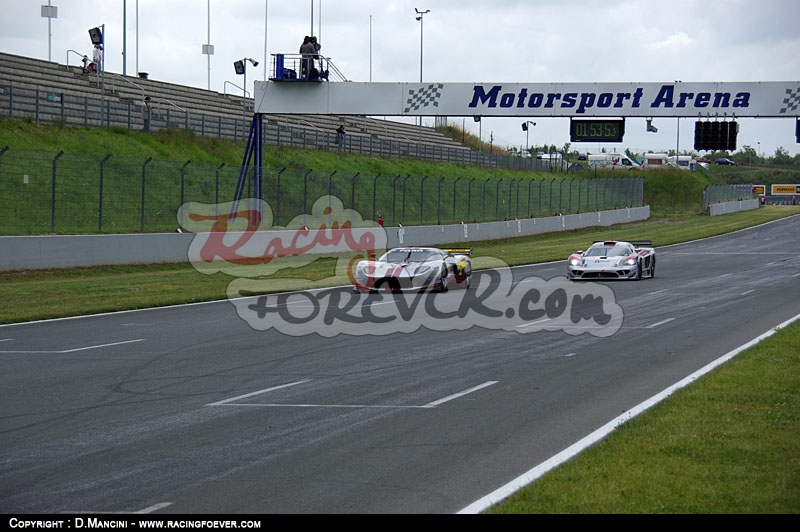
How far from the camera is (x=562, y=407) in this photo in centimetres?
999

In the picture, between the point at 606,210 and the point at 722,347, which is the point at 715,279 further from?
the point at 606,210

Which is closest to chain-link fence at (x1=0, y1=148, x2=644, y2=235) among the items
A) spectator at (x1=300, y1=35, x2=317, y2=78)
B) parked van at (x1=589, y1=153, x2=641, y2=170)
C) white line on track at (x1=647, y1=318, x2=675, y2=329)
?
spectator at (x1=300, y1=35, x2=317, y2=78)

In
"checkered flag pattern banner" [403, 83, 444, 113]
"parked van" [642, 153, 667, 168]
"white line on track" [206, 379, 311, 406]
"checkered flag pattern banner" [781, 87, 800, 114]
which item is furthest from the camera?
"parked van" [642, 153, 667, 168]

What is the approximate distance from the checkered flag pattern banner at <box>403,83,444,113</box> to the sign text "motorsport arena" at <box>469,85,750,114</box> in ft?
4.39

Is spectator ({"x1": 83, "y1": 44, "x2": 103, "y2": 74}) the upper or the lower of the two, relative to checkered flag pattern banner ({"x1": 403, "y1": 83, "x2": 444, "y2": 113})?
upper

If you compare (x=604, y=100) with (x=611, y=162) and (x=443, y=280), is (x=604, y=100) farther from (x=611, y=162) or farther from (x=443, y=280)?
(x=611, y=162)

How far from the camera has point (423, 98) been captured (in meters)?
37.0

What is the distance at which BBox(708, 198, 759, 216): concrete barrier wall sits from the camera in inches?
3084

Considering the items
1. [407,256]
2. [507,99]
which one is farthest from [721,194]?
[407,256]

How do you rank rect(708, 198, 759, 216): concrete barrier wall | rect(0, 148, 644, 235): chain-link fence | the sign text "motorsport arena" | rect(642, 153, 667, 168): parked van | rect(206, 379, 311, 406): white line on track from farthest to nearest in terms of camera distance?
rect(642, 153, 667, 168): parked van
rect(708, 198, 759, 216): concrete barrier wall
the sign text "motorsport arena"
rect(0, 148, 644, 235): chain-link fence
rect(206, 379, 311, 406): white line on track

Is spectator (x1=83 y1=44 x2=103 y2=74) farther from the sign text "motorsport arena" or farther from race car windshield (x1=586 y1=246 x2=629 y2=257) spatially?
race car windshield (x1=586 y1=246 x2=629 y2=257)

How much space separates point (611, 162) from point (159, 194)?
85.5 meters

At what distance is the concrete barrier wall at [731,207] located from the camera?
78325mm

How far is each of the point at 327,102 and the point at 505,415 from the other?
93.9 ft
